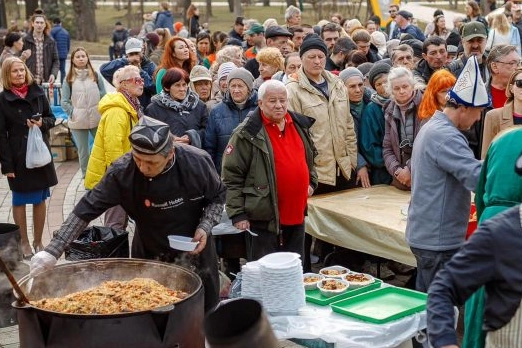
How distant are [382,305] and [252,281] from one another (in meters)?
0.84

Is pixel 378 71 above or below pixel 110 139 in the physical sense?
above

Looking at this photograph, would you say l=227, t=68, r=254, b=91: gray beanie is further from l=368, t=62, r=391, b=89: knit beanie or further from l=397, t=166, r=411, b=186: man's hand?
l=397, t=166, r=411, b=186: man's hand

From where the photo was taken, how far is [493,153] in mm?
A: 3758

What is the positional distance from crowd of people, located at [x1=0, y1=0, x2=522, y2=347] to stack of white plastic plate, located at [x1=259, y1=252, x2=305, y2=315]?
56 centimetres

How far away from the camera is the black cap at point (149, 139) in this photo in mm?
5047

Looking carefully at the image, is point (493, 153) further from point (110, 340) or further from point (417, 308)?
point (110, 340)

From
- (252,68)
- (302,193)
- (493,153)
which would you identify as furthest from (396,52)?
(493,153)

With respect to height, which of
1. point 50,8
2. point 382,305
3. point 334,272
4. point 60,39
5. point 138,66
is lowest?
point 50,8

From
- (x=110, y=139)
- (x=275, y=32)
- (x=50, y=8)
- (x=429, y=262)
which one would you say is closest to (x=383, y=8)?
(x=275, y=32)

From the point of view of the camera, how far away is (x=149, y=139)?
5047 mm

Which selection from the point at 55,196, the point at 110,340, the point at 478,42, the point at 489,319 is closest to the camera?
the point at 489,319

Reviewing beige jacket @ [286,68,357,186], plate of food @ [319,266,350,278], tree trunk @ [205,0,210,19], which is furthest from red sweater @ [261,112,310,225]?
tree trunk @ [205,0,210,19]

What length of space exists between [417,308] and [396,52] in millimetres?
5357

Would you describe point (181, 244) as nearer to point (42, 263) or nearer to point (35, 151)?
point (42, 263)
